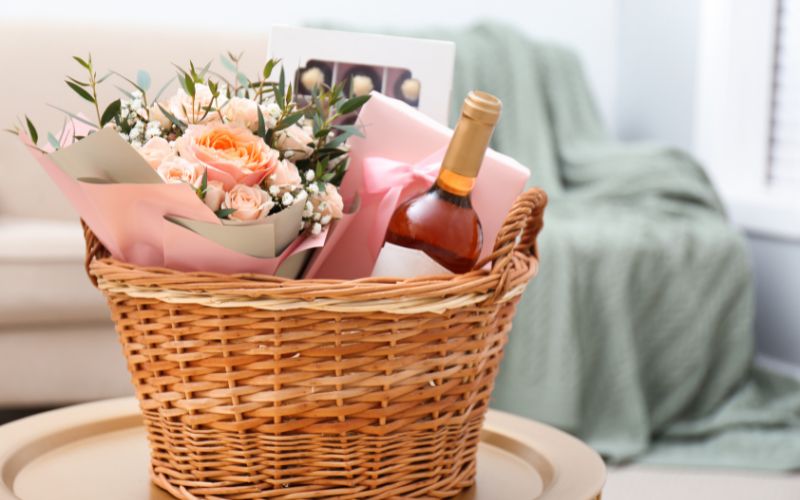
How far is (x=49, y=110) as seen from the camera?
7.39 ft

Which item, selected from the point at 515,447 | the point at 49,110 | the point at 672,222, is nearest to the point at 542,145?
the point at 672,222

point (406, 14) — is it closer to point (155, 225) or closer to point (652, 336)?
point (652, 336)

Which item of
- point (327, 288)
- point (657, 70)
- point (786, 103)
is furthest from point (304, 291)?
point (657, 70)

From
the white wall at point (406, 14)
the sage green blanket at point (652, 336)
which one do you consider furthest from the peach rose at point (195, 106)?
the white wall at point (406, 14)

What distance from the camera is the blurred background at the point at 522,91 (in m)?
1.89

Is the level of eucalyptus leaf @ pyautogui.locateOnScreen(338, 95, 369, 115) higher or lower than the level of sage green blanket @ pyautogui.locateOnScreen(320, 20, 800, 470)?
higher

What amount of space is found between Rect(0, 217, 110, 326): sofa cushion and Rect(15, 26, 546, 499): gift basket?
44.3 inches

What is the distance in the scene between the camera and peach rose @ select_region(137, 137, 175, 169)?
0.70 meters

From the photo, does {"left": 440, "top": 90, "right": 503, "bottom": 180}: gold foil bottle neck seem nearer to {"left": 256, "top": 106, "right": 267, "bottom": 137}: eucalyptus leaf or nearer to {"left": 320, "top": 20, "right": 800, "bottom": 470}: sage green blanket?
{"left": 256, "top": 106, "right": 267, "bottom": 137}: eucalyptus leaf

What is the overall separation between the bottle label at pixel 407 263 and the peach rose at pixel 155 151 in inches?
6.9

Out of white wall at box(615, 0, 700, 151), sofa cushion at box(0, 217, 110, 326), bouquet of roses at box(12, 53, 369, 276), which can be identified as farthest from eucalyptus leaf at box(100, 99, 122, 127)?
white wall at box(615, 0, 700, 151)

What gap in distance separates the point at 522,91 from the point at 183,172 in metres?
2.21

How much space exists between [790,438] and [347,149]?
1.68 meters

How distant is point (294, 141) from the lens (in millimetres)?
741
